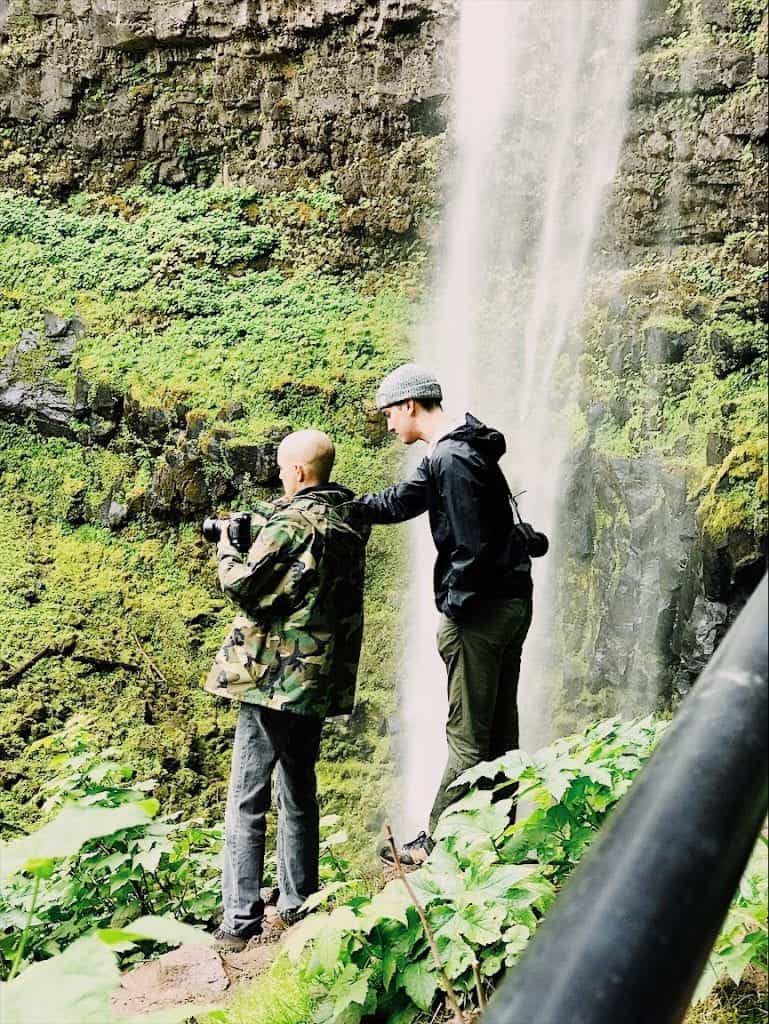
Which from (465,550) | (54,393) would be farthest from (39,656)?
(465,550)

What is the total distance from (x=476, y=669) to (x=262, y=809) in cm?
86

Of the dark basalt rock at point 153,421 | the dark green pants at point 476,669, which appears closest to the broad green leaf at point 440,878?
the dark green pants at point 476,669

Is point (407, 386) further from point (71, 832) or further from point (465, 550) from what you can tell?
point (71, 832)

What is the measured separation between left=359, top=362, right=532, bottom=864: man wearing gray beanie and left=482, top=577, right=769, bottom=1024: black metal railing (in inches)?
103

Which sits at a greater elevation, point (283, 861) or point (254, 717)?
point (254, 717)

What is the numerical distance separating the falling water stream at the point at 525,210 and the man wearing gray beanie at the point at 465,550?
12.7ft

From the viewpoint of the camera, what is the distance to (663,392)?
7.23 m

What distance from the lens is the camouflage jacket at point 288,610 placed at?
10.4ft

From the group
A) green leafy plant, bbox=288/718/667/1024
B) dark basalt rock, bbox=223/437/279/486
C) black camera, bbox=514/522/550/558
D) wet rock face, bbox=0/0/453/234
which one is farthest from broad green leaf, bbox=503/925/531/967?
wet rock face, bbox=0/0/453/234

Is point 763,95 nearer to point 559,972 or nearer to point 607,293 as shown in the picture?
point 607,293

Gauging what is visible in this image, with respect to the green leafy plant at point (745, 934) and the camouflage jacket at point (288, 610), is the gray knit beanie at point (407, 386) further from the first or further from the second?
the green leafy plant at point (745, 934)


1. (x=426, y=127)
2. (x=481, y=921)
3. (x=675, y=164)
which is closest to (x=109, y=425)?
(x=426, y=127)

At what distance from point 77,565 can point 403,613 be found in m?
2.55

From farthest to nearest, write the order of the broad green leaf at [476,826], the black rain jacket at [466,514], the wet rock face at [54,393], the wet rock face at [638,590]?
the wet rock face at [54,393]
the wet rock face at [638,590]
the black rain jacket at [466,514]
the broad green leaf at [476,826]
